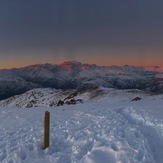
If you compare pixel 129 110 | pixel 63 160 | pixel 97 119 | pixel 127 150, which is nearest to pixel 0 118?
pixel 97 119

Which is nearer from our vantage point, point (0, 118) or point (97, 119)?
point (97, 119)

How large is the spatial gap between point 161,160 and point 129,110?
1196cm

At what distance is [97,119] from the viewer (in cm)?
2270

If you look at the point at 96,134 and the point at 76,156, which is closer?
the point at 76,156

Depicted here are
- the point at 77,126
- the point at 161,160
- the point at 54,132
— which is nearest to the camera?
the point at 161,160

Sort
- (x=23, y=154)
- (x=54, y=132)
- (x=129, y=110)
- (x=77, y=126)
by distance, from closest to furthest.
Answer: (x=23, y=154) → (x=54, y=132) → (x=77, y=126) → (x=129, y=110)

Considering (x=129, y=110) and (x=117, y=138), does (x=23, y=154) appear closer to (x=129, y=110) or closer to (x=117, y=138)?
(x=117, y=138)

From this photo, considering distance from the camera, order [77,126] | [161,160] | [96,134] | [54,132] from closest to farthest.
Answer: [161,160], [96,134], [54,132], [77,126]

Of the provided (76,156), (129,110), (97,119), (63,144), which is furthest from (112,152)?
(129,110)

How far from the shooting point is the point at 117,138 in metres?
16.9

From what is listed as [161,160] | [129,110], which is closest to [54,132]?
[161,160]

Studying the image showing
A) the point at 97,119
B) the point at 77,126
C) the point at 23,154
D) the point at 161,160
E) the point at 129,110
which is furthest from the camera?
the point at 129,110

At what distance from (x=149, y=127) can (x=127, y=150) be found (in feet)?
17.1

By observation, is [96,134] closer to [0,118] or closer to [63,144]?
[63,144]
